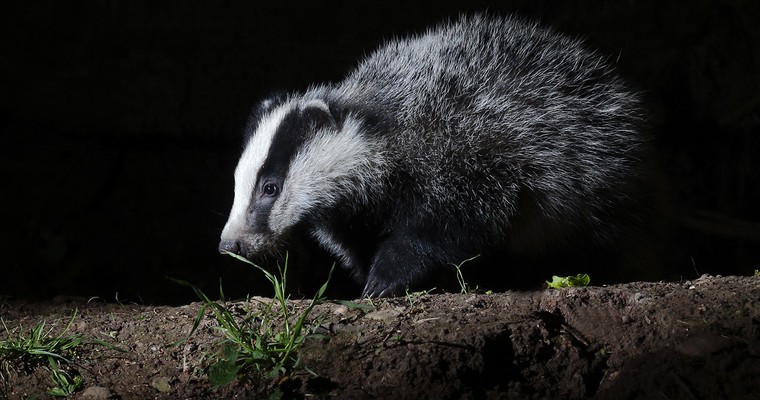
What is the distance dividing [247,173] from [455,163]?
1.15 meters

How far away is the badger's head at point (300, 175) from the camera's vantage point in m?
4.55

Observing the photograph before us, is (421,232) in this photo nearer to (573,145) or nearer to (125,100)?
(573,145)

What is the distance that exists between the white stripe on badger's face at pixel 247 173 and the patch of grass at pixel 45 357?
1.33 m

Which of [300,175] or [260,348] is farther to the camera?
[300,175]

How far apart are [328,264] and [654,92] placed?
2.82m

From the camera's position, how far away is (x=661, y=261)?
5617 millimetres

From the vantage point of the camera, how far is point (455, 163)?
4492mm

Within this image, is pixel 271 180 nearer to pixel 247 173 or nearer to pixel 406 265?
pixel 247 173

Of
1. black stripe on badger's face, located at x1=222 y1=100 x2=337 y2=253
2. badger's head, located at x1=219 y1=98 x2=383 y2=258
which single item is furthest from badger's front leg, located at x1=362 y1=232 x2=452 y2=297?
black stripe on badger's face, located at x1=222 y1=100 x2=337 y2=253

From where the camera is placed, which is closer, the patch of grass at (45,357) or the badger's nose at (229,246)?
the patch of grass at (45,357)

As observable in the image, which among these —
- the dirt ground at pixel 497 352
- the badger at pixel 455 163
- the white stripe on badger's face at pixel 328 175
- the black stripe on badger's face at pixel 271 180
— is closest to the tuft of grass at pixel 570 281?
the dirt ground at pixel 497 352

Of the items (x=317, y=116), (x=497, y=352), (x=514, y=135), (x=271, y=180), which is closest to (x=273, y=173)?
(x=271, y=180)

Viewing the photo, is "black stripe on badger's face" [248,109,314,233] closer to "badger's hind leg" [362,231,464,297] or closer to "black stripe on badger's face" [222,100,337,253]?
"black stripe on badger's face" [222,100,337,253]

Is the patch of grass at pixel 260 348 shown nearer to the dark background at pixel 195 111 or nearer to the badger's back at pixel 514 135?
the badger's back at pixel 514 135
